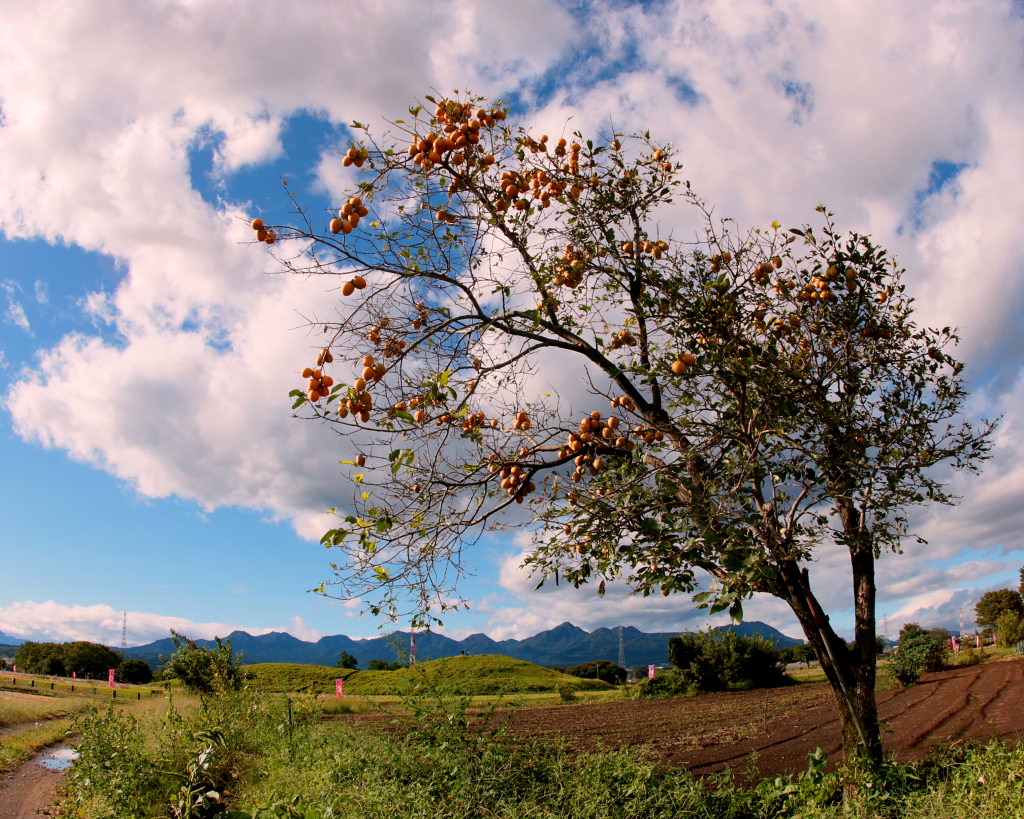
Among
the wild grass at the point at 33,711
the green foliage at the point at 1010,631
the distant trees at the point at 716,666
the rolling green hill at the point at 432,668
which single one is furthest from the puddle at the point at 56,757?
the green foliage at the point at 1010,631

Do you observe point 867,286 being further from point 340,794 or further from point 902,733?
point 902,733

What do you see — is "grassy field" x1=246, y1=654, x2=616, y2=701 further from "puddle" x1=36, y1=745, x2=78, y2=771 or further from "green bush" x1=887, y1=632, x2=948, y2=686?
"puddle" x1=36, y1=745, x2=78, y2=771

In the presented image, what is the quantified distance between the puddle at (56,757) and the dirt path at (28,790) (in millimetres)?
113

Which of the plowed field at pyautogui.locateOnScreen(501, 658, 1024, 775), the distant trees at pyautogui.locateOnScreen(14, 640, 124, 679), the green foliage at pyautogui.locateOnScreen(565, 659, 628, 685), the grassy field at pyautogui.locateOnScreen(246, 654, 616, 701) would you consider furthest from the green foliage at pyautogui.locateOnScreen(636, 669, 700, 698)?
the distant trees at pyautogui.locateOnScreen(14, 640, 124, 679)

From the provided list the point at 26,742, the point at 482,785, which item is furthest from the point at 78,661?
the point at 482,785

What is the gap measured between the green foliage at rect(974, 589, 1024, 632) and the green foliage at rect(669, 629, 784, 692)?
71.4 ft

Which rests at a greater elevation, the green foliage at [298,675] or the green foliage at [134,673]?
the green foliage at [298,675]

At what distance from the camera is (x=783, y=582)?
4336 mm

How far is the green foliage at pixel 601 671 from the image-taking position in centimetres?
3569

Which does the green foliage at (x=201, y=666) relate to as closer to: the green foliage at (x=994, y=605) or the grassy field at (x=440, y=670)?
the grassy field at (x=440, y=670)

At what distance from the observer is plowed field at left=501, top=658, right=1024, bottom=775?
24.5 ft

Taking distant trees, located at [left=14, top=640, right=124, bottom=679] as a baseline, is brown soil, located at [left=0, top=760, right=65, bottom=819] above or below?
above

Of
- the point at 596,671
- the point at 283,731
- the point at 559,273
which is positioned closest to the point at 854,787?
the point at 559,273

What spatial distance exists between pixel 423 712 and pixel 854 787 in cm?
324
